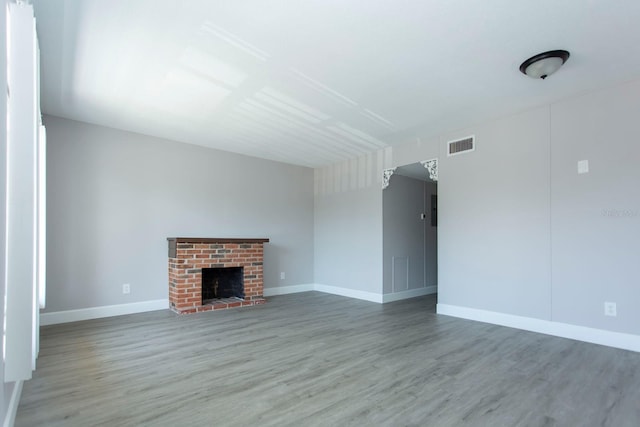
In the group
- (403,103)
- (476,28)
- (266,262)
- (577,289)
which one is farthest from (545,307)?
(266,262)

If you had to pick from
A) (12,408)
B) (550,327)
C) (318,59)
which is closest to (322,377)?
(12,408)

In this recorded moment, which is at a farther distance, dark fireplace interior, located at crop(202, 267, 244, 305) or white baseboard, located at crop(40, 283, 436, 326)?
dark fireplace interior, located at crop(202, 267, 244, 305)

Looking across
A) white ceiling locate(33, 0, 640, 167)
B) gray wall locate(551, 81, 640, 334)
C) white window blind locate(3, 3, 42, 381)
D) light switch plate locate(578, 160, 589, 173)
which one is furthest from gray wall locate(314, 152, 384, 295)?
white window blind locate(3, 3, 42, 381)

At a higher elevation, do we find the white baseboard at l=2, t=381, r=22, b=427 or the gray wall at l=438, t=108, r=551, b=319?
the gray wall at l=438, t=108, r=551, b=319

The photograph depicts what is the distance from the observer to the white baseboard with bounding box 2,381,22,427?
1.64m

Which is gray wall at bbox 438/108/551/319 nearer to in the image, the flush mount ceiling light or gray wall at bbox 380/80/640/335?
gray wall at bbox 380/80/640/335

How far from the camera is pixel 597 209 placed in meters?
3.33

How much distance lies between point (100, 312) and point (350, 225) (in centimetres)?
372

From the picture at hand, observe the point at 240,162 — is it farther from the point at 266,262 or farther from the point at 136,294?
the point at 136,294

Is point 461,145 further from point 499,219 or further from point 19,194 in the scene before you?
point 19,194

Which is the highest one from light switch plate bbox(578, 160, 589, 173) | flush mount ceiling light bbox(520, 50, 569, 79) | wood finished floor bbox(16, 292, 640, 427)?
flush mount ceiling light bbox(520, 50, 569, 79)

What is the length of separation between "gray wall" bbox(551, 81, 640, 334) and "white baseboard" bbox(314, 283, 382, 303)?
243 cm

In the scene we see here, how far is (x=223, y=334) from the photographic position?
3584mm

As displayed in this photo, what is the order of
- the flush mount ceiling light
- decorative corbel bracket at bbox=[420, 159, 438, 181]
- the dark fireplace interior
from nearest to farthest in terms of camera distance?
the flush mount ceiling light → decorative corbel bracket at bbox=[420, 159, 438, 181] → the dark fireplace interior
